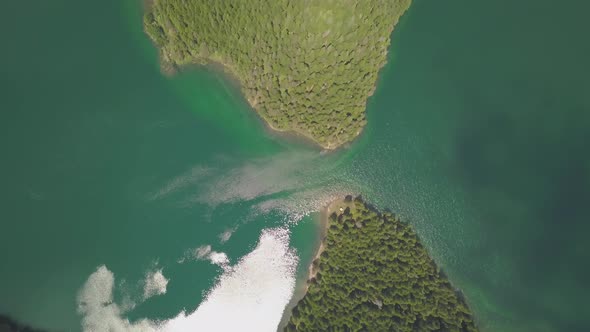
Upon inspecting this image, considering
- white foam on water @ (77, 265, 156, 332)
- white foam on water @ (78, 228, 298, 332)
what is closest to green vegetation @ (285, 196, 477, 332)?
white foam on water @ (78, 228, 298, 332)

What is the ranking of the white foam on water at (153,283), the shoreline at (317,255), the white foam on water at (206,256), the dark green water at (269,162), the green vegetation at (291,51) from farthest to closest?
the shoreline at (317,255) < the white foam on water at (206,256) < the white foam on water at (153,283) < the dark green water at (269,162) < the green vegetation at (291,51)

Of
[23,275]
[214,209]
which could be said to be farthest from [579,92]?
[23,275]

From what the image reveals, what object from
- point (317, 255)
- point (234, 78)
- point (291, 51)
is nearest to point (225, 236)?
point (317, 255)

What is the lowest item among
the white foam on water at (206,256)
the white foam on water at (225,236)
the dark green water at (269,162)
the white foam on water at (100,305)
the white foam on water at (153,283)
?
the white foam on water at (100,305)

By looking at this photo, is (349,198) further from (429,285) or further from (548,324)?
(548,324)

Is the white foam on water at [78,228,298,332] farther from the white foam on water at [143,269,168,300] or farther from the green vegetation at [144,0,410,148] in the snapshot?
the green vegetation at [144,0,410,148]

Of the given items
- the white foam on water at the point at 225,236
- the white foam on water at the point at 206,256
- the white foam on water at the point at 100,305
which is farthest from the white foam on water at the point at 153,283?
the white foam on water at the point at 225,236

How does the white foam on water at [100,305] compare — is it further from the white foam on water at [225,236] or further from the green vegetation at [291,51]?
the green vegetation at [291,51]
